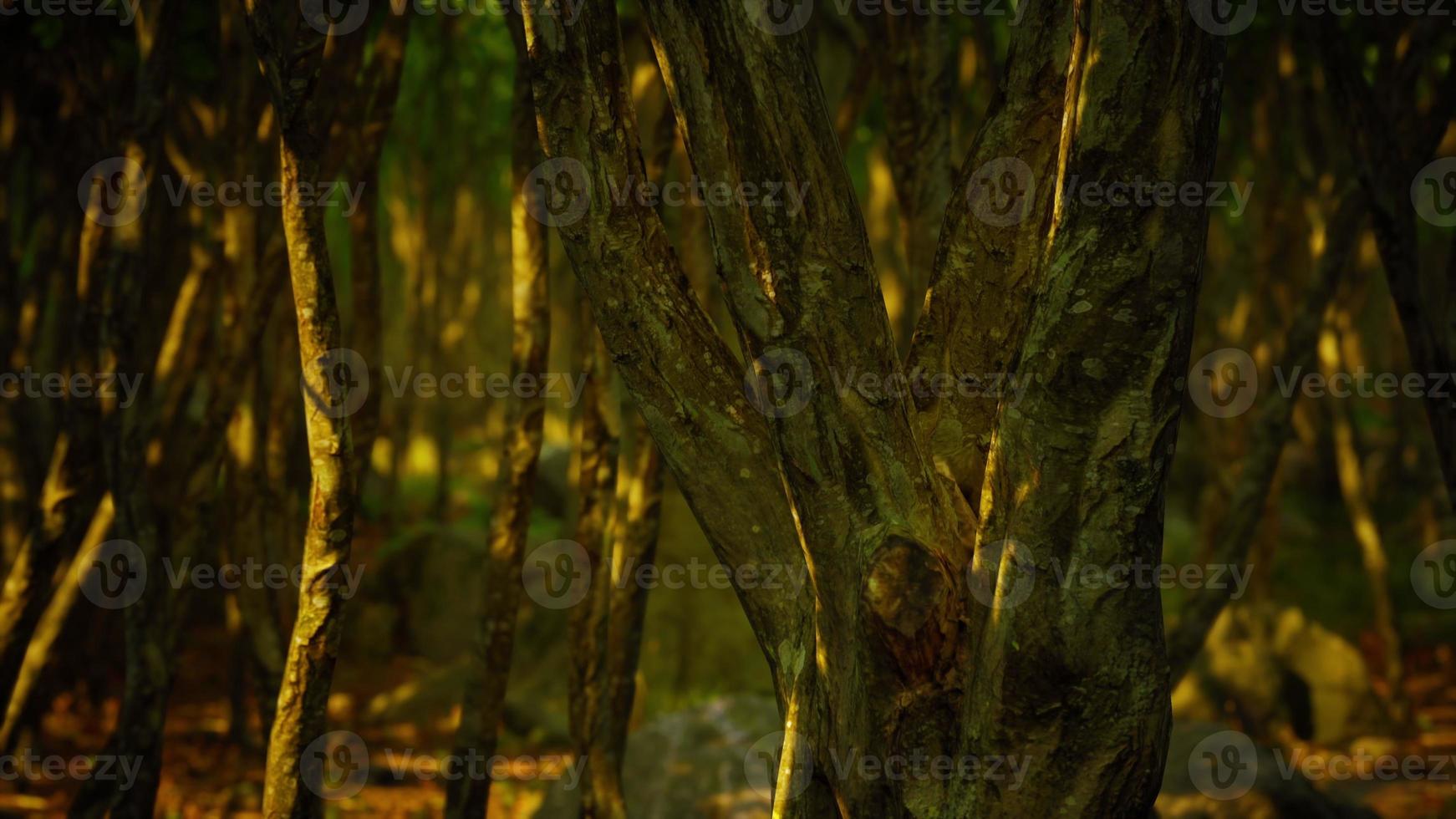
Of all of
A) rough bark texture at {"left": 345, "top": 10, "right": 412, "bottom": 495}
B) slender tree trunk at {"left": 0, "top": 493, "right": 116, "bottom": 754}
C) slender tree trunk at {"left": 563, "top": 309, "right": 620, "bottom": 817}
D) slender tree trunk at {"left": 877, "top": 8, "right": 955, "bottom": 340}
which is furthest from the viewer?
slender tree trunk at {"left": 0, "top": 493, "right": 116, "bottom": 754}

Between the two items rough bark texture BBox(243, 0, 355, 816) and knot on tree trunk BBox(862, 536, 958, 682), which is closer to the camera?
knot on tree trunk BBox(862, 536, 958, 682)

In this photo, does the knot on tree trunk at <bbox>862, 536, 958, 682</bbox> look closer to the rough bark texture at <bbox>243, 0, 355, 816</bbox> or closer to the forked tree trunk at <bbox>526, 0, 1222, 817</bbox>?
the forked tree trunk at <bbox>526, 0, 1222, 817</bbox>

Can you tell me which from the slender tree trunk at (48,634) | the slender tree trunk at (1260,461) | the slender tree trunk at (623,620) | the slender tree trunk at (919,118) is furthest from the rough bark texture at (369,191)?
the slender tree trunk at (1260,461)

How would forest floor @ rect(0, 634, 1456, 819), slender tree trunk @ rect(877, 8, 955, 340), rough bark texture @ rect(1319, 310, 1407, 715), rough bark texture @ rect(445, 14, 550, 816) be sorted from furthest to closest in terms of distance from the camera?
rough bark texture @ rect(1319, 310, 1407, 715)
forest floor @ rect(0, 634, 1456, 819)
rough bark texture @ rect(445, 14, 550, 816)
slender tree trunk @ rect(877, 8, 955, 340)

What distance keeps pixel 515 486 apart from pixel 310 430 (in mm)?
1251

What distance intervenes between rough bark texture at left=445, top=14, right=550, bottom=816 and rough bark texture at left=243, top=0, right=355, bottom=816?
41.1 inches

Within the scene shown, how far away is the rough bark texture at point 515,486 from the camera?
474 cm

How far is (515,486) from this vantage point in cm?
480

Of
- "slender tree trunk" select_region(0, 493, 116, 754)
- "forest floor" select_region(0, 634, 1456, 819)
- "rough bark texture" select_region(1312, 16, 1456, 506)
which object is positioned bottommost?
"forest floor" select_region(0, 634, 1456, 819)

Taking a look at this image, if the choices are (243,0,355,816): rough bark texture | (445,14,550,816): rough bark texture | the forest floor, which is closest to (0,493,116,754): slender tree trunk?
the forest floor

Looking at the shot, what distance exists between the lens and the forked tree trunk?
7.41 ft

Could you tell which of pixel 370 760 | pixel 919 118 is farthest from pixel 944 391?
pixel 370 760

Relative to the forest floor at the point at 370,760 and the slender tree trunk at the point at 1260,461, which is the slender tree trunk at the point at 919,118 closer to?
the slender tree trunk at the point at 1260,461

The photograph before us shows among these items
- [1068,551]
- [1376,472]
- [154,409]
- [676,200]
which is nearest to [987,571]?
[1068,551]
